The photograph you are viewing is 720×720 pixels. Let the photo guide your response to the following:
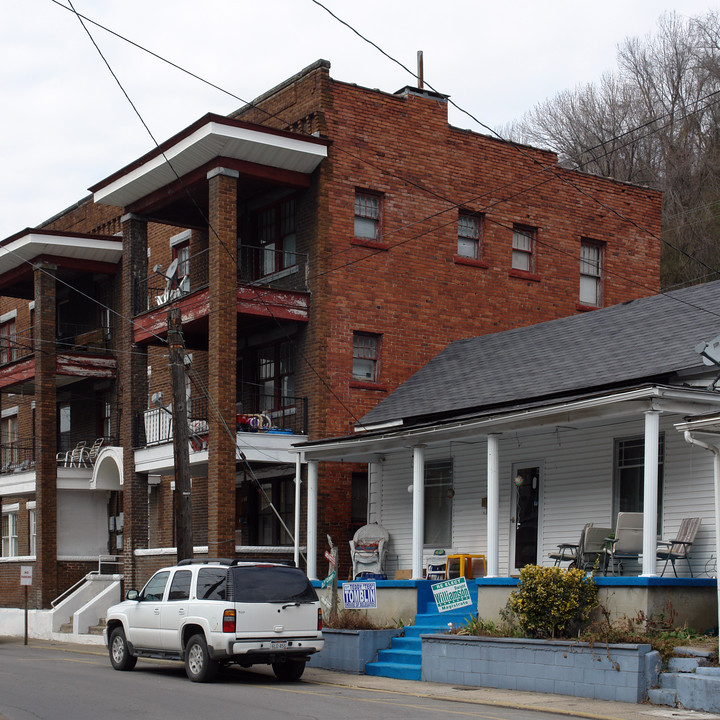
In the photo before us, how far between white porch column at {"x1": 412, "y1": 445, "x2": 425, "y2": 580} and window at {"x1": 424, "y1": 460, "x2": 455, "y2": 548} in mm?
2157

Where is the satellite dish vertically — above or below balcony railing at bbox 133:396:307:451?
above

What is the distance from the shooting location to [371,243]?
2556cm

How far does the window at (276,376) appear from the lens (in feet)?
84.8

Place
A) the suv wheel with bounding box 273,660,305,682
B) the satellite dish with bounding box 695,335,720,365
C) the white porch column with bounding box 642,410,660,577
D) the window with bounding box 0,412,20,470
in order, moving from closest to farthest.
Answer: the white porch column with bounding box 642,410,660,577 < the satellite dish with bounding box 695,335,720,365 < the suv wheel with bounding box 273,660,305,682 < the window with bounding box 0,412,20,470

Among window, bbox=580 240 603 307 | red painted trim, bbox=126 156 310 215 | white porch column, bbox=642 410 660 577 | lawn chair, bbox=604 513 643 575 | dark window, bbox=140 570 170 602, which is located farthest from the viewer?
window, bbox=580 240 603 307

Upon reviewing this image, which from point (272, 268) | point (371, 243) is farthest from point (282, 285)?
point (371, 243)

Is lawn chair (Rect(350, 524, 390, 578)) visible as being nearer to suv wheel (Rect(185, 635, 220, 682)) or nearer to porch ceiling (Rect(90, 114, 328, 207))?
suv wheel (Rect(185, 635, 220, 682))

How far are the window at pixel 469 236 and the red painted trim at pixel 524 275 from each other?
0.98 m

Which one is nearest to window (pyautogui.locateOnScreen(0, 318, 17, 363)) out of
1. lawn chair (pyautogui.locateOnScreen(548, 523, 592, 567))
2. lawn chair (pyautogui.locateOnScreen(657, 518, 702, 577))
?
lawn chair (pyautogui.locateOnScreen(548, 523, 592, 567))

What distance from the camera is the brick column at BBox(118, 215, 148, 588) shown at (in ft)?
91.3

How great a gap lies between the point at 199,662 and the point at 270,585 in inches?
59.1

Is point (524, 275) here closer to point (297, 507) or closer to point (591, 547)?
point (297, 507)

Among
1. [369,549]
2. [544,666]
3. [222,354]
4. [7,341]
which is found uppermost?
[7,341]

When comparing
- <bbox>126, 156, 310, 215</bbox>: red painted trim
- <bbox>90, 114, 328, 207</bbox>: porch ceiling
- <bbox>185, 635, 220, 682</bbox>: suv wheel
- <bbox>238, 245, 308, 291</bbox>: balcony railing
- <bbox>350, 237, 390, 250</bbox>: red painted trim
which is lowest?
<bbox>185, 635, 220, 682</bbox>: suv wheel
